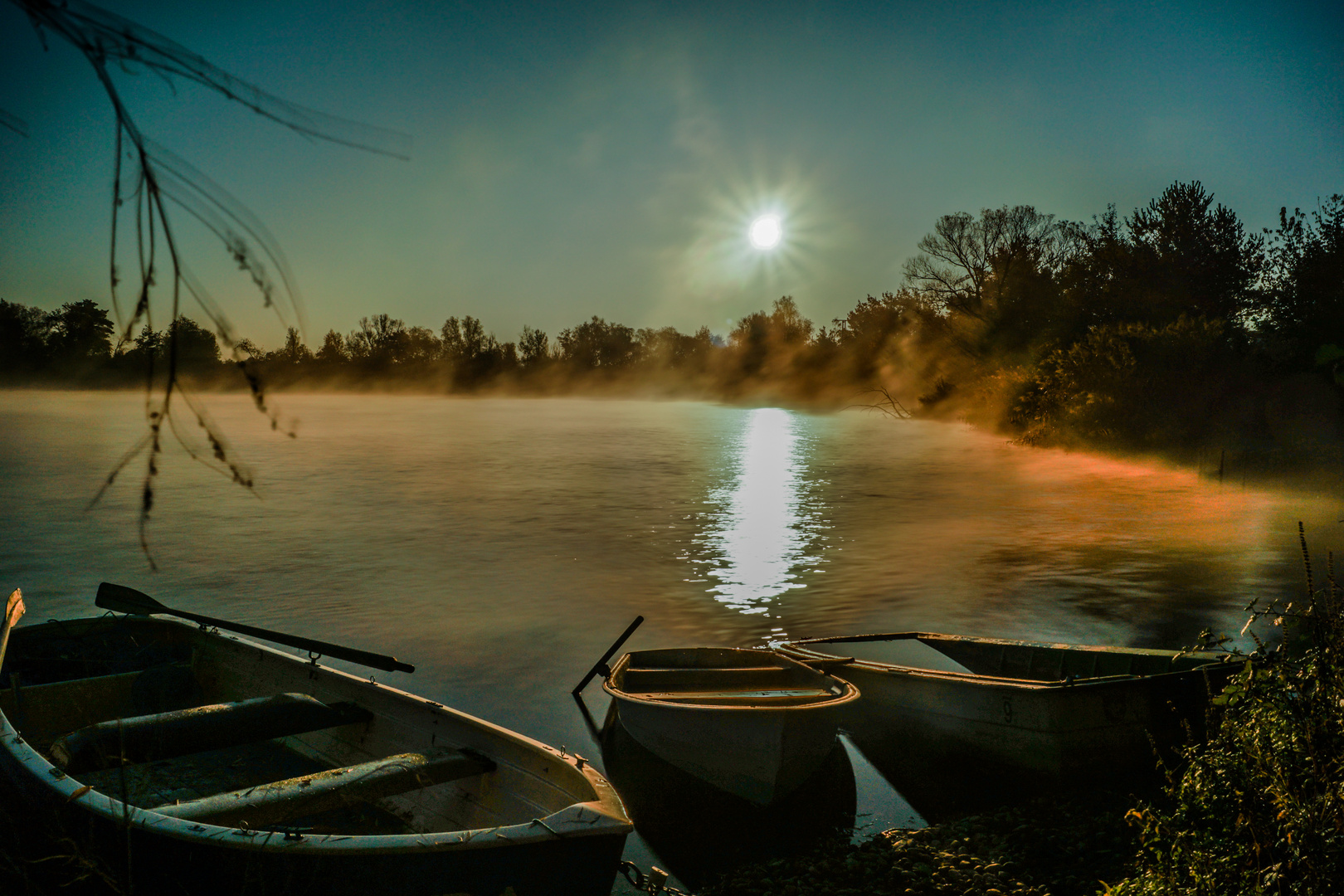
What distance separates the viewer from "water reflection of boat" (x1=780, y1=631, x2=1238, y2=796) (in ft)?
25.0

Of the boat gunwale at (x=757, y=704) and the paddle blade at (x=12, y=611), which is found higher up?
the paddle blade at (x=12, y=611)

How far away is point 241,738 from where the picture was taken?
6465 millimetres

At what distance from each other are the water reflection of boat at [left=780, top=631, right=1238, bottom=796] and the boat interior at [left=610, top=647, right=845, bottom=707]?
2.57ft

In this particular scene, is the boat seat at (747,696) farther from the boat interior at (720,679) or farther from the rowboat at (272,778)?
the rowboat at (272,778)

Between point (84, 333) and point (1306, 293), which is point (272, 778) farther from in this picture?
point (1306, 293)

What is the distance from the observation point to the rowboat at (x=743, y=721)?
7652 millimetres

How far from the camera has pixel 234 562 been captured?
989 inches

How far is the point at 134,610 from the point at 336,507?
29.4m

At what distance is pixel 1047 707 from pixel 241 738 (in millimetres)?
6687

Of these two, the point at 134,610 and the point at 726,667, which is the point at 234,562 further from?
the point at 726,667

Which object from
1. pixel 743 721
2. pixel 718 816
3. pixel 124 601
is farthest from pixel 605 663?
pixel 124 601

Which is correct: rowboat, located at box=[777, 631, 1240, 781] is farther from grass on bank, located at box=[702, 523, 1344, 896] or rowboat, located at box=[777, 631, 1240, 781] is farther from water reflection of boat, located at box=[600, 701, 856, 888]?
water reflection of boat, located at box=[600, 701, 856, 888]

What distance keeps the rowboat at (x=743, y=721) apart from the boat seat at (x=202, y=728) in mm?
2805

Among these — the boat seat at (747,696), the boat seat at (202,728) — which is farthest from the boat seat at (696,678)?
the boat seat at (202,728)
